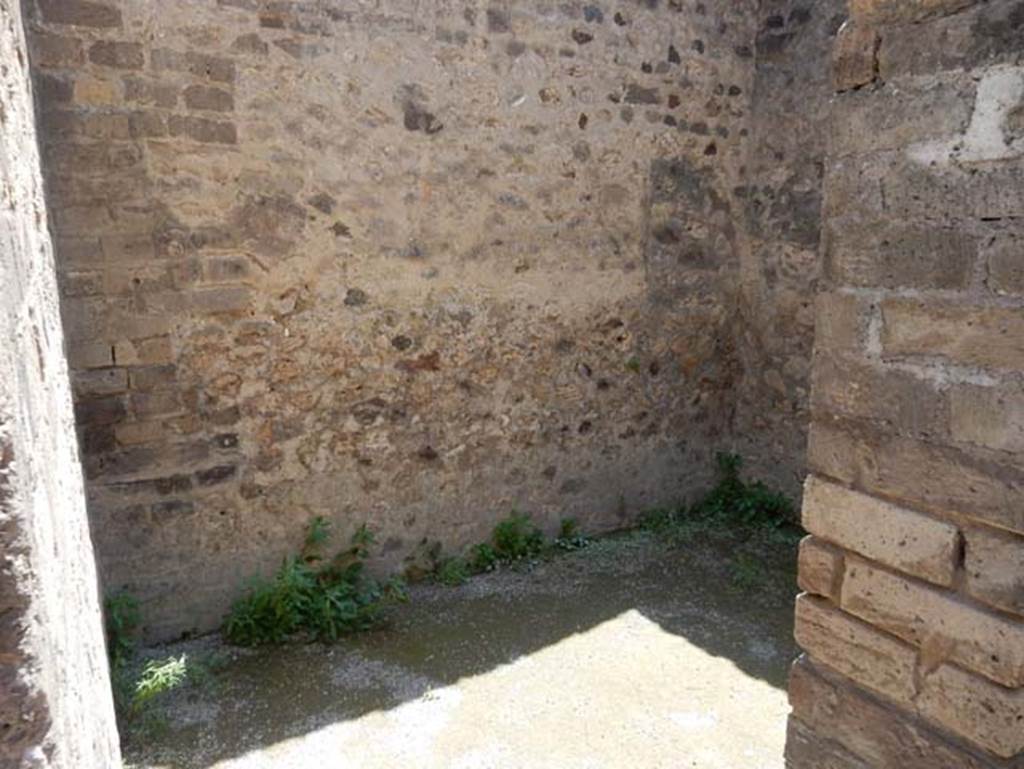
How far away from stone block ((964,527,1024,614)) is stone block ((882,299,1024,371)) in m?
0.34

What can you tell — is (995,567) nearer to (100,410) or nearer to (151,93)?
(100,410)

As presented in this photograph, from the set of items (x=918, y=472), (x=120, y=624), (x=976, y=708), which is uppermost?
(x=918, y=472)

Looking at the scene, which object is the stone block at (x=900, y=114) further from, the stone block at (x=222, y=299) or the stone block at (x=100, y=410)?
the stone block at (x=100, y=410)

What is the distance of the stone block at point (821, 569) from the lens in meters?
1.86

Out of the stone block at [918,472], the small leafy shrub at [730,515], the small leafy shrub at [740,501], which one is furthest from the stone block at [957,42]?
the small leafy shrub at [740,501]

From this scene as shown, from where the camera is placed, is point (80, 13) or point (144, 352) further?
point (144, 352)

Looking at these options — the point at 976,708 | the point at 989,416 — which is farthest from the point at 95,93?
the point at 976,708

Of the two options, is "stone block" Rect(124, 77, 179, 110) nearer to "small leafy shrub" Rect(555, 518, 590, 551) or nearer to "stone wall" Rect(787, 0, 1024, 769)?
"stone wall" Rect(787, 0, 1024, 769)

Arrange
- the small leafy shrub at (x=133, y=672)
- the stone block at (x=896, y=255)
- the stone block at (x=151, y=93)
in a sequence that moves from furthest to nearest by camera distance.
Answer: the stone block at (x=151, y=93)
the small leafy shrub at (x=133, y=672)
the stone block at (x=896, y=255)

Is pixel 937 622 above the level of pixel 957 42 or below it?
below

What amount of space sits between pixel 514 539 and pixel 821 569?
2.90 metres

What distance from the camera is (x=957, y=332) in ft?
5.19

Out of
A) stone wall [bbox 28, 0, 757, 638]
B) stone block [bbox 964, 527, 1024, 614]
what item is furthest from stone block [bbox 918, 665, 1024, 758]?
stone wall [bbox 28, 0, 757, 638]

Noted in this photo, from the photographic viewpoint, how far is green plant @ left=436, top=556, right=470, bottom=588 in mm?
4367
